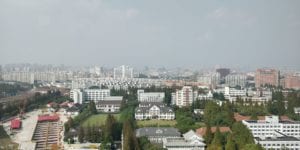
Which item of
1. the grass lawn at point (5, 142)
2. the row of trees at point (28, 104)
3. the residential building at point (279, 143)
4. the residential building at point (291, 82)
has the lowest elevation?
the grass lawn at point (5, 142)

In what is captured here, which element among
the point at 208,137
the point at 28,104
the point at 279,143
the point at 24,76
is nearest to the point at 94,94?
the point at 28,104

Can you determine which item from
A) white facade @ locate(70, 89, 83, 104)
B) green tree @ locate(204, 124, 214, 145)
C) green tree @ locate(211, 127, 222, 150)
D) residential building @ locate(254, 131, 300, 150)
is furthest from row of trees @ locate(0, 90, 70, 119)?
residential building @ locate(254, 131, 300, 150)

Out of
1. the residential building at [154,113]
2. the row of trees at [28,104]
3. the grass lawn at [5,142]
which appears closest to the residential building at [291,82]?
the residential building at [154,113]

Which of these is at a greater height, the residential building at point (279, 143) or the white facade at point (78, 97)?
the white facade at point (78, 97)

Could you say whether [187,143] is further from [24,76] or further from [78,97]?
[24,76]

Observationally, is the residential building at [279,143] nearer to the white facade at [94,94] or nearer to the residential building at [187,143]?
the residential building at [187,143]

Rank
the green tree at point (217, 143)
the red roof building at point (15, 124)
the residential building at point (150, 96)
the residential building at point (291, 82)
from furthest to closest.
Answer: the residential building at point (291, 82)
the residential building at point (150, 96)
the red roof building at point (15, 124)
the green tree at point (217, 143)

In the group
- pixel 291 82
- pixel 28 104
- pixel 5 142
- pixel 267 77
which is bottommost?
pixel 5 142

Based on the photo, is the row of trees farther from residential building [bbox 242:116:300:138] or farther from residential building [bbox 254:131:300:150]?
residential building [bbox 254:131:300:150]
